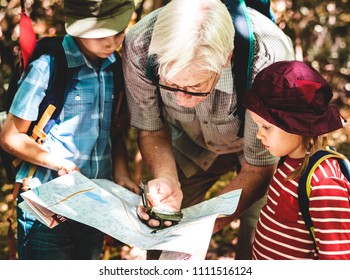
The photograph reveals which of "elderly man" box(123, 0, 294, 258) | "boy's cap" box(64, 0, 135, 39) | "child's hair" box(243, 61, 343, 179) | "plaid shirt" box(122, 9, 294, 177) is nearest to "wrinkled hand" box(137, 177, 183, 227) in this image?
"elderly man" box(123, 0, 294, 258)

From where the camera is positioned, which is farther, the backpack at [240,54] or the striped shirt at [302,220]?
the backpack at [240,54]

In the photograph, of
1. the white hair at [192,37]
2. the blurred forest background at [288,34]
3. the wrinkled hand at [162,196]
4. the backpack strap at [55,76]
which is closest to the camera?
the white hair at [192,37]

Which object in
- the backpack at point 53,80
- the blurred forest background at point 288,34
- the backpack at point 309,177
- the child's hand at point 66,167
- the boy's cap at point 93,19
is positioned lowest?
the blurred forest background at point 288,34

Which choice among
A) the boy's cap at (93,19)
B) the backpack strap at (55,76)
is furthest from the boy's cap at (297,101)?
the backpack strap at (55,76)

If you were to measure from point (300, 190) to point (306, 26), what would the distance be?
3.14m

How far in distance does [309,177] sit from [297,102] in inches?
11.6

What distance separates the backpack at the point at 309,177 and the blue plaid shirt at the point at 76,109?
3.31 feet

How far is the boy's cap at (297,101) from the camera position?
2102mm

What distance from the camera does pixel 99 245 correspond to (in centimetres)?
291

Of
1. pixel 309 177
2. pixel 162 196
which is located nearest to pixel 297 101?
pixel 309 177

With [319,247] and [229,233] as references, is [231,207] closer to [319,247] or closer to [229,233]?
[319,247]

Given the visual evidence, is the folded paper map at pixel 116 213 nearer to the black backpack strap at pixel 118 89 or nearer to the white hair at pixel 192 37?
the black backpack strap at pixel 118 89

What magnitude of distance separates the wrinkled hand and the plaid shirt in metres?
0.33

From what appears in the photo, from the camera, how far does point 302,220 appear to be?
2188 millimetres
